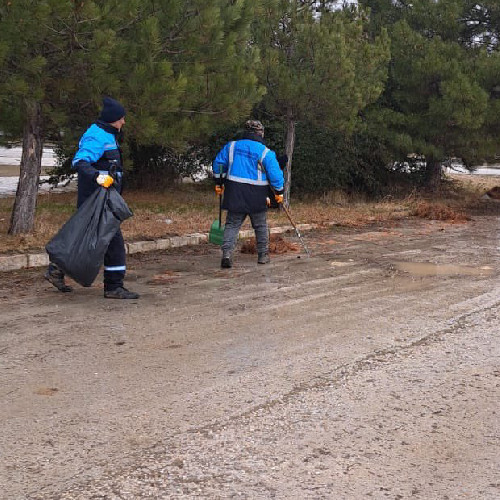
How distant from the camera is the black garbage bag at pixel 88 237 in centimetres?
684

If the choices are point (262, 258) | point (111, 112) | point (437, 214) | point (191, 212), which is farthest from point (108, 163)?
point (437, 214)

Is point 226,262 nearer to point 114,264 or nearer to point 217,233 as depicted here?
point 217,233

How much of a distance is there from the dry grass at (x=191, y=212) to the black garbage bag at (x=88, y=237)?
2190 millimetres

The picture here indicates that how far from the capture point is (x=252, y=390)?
15.0 ft

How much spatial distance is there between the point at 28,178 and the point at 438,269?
530 cm

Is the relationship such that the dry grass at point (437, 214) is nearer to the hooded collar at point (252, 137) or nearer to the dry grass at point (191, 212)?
the dry grass at point (191, 212)

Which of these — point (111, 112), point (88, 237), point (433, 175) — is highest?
point (111, 112)

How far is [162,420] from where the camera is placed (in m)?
4.08

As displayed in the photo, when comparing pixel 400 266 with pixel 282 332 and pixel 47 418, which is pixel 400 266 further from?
pixel 47 418

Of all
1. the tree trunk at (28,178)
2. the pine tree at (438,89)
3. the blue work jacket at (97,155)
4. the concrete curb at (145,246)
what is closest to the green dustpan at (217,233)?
the concrete curb at (145,246)

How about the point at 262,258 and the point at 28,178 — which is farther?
the point at 28,178

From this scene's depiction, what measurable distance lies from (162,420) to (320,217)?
10070mm

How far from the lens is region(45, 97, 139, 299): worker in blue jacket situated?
7020 mm

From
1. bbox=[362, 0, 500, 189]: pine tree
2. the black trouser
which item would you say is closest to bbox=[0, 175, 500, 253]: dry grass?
bbox=[362, 0, 500, 189]: pine tree
